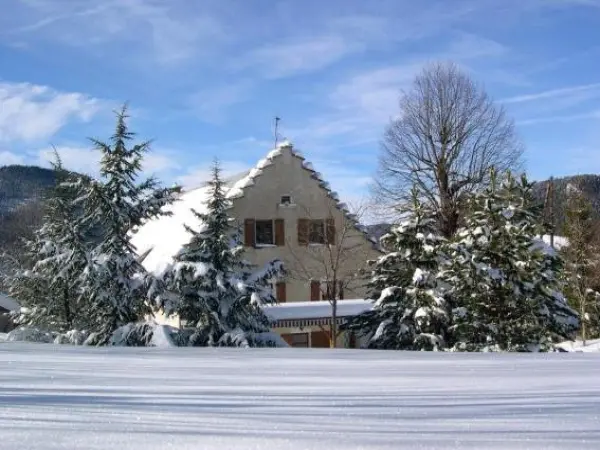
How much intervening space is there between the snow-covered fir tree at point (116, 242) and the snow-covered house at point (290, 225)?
11997mm

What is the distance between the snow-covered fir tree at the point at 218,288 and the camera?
16.0m

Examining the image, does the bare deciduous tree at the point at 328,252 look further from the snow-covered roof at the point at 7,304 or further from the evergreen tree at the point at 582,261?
the snow-covered roof at the point at 7,304

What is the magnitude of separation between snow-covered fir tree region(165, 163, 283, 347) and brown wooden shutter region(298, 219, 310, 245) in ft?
41.4

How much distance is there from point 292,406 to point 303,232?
83.6 feet

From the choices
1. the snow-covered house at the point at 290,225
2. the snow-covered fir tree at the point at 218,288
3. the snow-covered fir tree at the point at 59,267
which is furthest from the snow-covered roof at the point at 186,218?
the snow-covered fir tree at the point at 218,288

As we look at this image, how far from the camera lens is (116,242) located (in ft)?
51.5

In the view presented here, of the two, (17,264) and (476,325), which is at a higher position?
(17,264)

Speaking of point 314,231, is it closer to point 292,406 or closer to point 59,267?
point 59,267

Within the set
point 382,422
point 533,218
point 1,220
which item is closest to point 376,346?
point 533,218

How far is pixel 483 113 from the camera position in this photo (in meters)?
28.6

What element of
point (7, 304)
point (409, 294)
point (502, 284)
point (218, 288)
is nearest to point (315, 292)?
point (409, 294)

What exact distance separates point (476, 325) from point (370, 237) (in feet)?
49.3

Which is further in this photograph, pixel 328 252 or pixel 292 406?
pixel 328 252

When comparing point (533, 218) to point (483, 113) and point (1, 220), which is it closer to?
point (483, 113)
